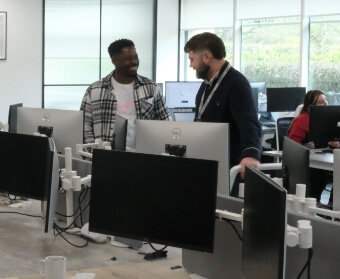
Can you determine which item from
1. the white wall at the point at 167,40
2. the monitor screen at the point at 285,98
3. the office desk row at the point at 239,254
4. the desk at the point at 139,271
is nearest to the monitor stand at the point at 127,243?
the desk at the point at 139,271

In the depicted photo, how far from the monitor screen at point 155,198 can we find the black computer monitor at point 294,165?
44cm

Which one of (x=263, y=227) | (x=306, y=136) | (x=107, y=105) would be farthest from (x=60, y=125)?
(x=306, y=136)

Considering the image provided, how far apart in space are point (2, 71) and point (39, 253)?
6.59 m

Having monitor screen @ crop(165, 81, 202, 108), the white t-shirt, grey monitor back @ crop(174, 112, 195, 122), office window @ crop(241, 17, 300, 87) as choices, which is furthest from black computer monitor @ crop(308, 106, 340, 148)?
monitor screen @ crop(165, 81, 202, 108)

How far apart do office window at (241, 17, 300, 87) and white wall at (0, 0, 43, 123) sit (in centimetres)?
290

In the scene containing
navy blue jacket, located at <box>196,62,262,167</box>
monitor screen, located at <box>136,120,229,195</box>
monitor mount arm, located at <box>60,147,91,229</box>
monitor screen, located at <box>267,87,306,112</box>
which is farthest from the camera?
monitor screen, located at <box>267,87,306,112</box>

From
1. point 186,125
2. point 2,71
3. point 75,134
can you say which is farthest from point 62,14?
point 186,125

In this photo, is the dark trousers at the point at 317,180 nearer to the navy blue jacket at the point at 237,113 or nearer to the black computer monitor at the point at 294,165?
the navy blue jacket at the point at 237,113

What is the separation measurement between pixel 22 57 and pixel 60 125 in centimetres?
578

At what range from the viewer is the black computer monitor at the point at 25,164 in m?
3.30

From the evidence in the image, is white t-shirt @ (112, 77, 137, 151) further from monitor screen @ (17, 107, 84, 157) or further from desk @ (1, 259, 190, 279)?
desk @ (1, 259, 190, 279)

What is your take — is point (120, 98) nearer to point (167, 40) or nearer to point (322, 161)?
point (322, 161)

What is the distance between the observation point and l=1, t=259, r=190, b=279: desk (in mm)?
2645

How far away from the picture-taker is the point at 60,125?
158 inches
